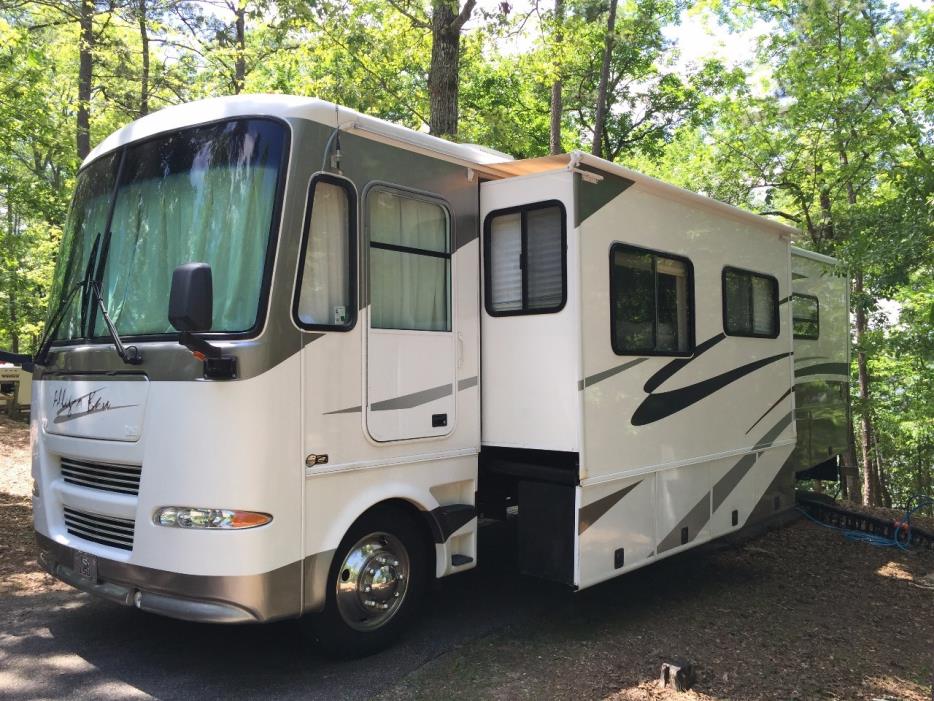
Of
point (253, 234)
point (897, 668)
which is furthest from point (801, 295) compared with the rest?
point (253, 234)

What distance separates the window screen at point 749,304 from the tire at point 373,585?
329 centimetres

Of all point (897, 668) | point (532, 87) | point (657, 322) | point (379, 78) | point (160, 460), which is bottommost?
point (897, 668)

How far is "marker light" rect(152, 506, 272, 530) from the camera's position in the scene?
3518mm

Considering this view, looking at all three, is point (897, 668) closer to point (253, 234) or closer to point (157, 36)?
point (253, 234)

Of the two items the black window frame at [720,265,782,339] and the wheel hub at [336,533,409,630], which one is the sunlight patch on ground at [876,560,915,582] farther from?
the wheel hub at [336,533,409,630]

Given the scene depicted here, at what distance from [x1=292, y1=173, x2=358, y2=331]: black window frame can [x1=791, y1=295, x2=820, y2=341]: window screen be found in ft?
17.8

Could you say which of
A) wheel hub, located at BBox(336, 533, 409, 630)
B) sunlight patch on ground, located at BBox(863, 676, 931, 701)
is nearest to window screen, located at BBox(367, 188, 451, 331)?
wheel hub, located at BBox(336, 533, 409, 630)

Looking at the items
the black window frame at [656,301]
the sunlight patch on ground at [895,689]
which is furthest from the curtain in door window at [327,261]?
the sunlight patch on ground at [895,689]

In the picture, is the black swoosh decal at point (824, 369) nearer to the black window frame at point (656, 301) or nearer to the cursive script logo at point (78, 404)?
the black window frame at point (656, 301)

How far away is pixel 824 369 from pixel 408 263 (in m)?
6.12

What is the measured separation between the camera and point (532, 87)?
15.7 meters

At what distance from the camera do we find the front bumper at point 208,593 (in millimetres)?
3500

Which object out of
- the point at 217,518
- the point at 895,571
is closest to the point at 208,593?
the point at 217,518

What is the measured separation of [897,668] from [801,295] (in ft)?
14.9
